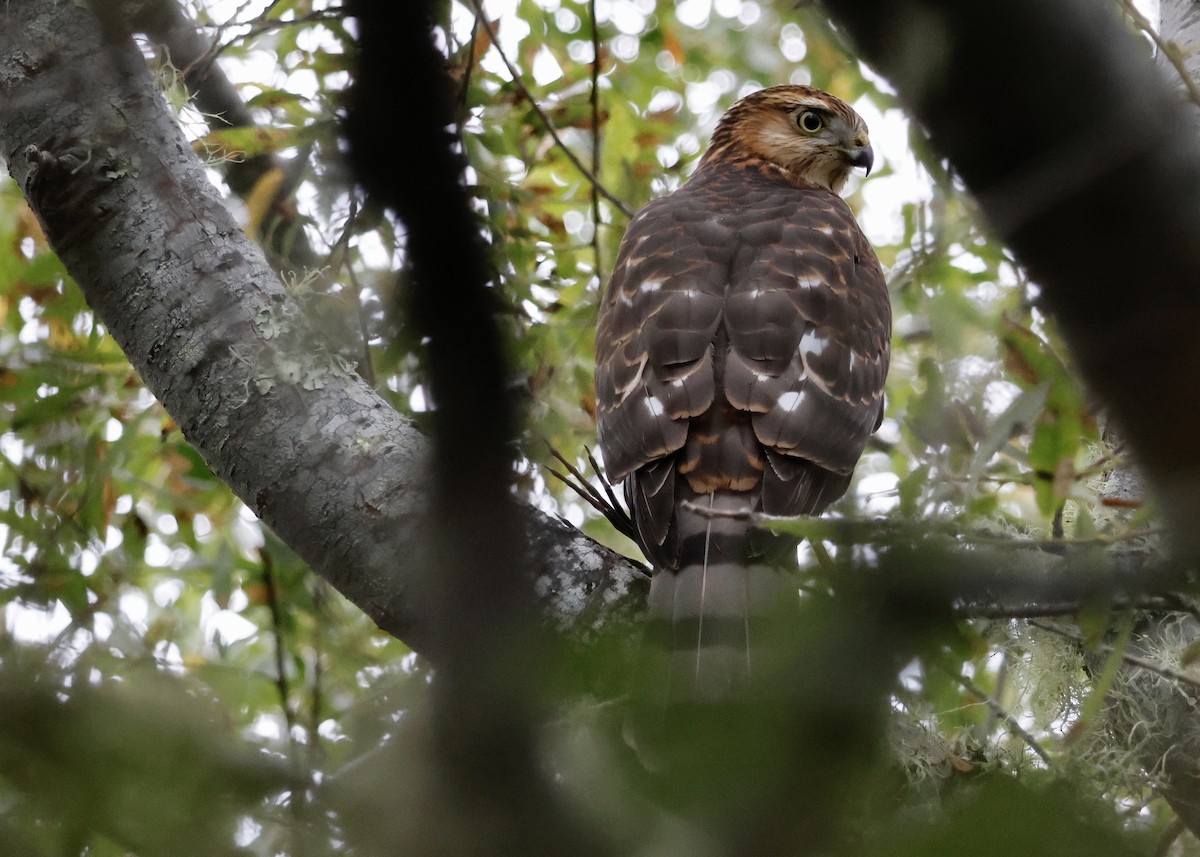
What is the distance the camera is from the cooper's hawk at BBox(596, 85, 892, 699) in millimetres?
2693

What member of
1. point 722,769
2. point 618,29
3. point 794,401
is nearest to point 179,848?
point 722,769

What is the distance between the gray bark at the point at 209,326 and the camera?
2.65 metres

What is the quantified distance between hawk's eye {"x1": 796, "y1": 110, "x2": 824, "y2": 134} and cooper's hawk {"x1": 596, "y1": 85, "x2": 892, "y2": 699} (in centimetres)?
94

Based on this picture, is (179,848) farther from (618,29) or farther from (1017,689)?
(618,29)

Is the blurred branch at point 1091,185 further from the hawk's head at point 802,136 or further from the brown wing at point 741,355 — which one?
the hawk's head at point 802,136

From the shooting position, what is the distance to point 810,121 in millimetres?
5023

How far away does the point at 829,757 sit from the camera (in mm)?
853

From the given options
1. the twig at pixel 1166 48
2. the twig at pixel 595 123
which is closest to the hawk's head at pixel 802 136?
the twig at pixel 595 123

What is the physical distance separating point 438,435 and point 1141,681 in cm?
287

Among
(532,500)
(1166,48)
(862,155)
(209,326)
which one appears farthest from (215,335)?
(862,155)

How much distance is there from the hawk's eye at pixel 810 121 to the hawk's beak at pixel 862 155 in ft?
0.71

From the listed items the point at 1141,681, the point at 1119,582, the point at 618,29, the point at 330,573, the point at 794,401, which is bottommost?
the point at 1119,582

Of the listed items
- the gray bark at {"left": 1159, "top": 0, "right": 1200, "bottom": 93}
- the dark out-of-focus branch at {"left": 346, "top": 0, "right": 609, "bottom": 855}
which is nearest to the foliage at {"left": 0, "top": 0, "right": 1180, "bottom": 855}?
the dark out-of-focus branch at {"left": 346, "top": 0, "right": 609, "bottom": 855}

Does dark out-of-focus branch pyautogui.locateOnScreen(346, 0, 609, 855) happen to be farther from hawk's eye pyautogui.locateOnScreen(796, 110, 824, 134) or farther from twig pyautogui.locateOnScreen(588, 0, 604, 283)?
hawk's eye pyautogui.locateOnScreen(796, 110, 824, 134)
